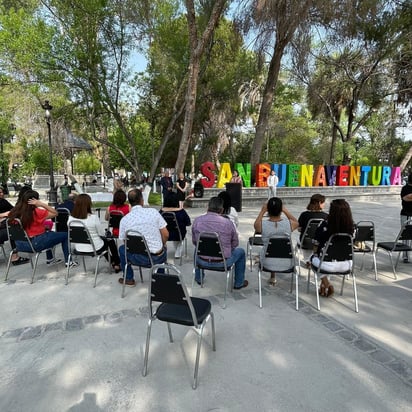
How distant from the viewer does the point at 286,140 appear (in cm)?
3219

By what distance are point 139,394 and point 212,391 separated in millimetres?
576

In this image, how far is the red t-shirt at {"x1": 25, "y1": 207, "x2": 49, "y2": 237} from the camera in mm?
4704

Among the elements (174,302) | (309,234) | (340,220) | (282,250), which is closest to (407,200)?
(309,234)

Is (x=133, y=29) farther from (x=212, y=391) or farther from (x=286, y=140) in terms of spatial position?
(x=286, y=140)

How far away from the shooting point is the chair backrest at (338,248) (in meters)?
3.59

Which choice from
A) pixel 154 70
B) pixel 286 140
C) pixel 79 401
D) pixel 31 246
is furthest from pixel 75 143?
pixel 286 140

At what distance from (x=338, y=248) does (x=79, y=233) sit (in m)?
3.58

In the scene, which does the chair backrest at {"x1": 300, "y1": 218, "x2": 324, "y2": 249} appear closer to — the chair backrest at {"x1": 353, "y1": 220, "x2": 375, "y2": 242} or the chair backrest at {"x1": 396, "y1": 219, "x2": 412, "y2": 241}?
the chair backrest at {"x1": 353, "y1": 220, "x2": 375, "y2": 242}

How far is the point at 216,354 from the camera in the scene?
280 centimetres

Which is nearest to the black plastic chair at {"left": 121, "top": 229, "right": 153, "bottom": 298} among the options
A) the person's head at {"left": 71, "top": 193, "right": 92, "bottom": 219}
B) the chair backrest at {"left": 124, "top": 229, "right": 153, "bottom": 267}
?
the chair backrest at {"left": 124, "top": 229, "right": 153, "bottom": 267}

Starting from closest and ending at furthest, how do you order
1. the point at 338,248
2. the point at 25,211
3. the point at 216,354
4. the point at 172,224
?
the point at 216,354, the point at 338,248, the point at 25,211, the point at 172,224

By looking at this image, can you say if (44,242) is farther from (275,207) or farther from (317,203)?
(317,203)

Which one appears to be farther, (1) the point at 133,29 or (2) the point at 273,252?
(1) the point at 133,29

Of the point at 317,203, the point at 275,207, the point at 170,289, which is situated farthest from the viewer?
the point at 317,203
